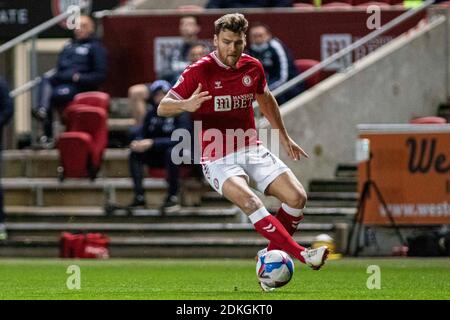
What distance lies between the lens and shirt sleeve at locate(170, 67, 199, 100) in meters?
12.6

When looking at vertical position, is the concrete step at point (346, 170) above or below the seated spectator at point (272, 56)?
below

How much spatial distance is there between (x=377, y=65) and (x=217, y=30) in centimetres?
909

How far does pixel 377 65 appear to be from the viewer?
70.0ft

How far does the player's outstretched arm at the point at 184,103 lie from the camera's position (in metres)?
12.1

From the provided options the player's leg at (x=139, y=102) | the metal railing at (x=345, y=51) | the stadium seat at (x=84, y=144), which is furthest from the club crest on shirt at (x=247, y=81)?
the stadium seat at (x=84, y=144)

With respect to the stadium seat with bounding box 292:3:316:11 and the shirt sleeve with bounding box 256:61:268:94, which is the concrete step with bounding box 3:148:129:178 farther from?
the shirt sleeve with bounding box 256:61:268:94

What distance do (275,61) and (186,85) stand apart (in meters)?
8.17

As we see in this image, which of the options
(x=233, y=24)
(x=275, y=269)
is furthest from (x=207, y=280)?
(x=233, y=24)

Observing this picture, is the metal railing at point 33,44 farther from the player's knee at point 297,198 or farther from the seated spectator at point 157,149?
the player's knee at point 297,198

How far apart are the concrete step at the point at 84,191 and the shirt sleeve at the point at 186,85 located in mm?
7765

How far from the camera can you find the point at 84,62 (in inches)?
866

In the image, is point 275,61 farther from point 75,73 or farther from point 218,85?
point 218,85

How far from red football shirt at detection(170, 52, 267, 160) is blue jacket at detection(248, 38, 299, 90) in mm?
7580

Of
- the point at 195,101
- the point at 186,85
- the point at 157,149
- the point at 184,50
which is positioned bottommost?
the point at 157,149
